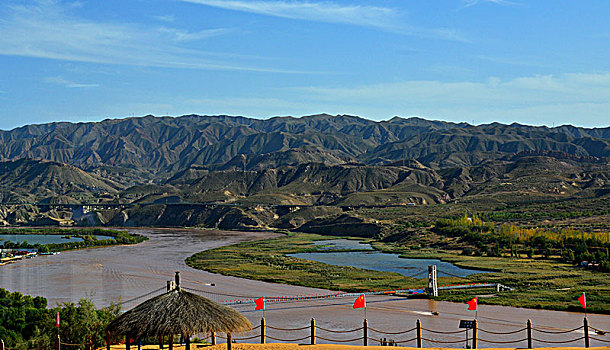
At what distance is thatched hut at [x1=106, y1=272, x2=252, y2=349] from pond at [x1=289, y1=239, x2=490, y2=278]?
5172 cm

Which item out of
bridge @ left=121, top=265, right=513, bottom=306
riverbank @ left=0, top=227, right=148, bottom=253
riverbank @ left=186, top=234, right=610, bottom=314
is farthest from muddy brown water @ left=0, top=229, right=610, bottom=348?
riverbank @ left=0, top=227, right=148, bottom=253

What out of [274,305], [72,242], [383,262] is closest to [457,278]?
[383,262]

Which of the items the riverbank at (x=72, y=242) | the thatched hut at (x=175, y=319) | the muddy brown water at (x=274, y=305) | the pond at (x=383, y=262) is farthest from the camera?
the riverbank at (x=72, y=242)

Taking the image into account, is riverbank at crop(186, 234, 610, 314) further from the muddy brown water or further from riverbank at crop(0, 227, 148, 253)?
riverbank at crop(0, 227, 148, 253)

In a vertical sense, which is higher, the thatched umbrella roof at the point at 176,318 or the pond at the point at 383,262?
the thatched umbrella roof at the point at 176,318

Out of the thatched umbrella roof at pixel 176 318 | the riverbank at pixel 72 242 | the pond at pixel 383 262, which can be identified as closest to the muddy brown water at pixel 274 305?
the riverbank at pixel 72 242

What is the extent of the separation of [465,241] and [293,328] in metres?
68.4

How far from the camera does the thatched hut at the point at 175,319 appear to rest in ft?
85.5

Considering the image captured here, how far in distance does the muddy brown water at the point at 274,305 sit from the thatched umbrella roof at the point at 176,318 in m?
13.4

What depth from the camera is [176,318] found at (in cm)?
2620

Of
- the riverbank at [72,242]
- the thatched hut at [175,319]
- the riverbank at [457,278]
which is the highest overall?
the thatched hut at [175,319]

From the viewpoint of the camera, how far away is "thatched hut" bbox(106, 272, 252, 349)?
2605 cm

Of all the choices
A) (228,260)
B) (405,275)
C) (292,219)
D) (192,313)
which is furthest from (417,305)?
(292,219)

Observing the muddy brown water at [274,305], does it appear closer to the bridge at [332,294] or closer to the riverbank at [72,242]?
the bridge at [332,294]
